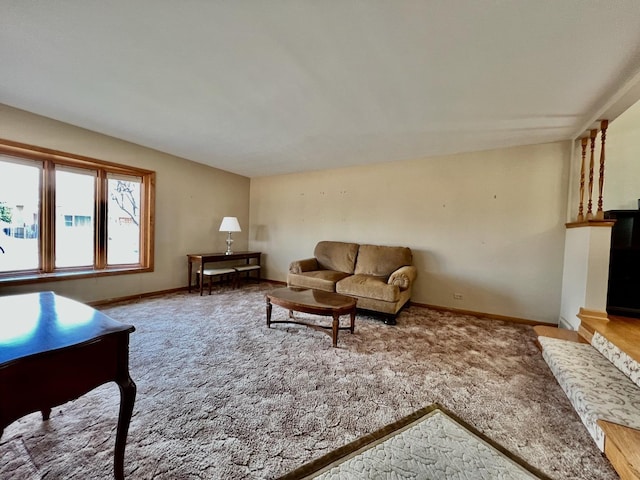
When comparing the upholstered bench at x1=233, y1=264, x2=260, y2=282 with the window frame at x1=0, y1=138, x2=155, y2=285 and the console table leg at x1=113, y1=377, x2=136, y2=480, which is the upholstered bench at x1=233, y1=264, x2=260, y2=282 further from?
the console table leg at x1=113, y1=377, x2=136, y2=480

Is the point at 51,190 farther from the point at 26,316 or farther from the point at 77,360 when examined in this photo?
the point at 77,360

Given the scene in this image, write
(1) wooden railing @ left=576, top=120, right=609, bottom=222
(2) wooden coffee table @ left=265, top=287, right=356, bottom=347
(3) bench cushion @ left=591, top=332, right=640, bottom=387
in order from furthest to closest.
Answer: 1. (1) wooden railing @ left=576, top=120, right=609, bottom=222
2. (2) wooden coffee table @ left=265, top=287, right=356, bottom=347
3. (3) bench cushion @ left=591, top=332, right=640, bottom=387

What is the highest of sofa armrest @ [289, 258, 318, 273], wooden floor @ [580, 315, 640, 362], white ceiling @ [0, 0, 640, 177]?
white ceiling @ [0, 0, 640, 177]

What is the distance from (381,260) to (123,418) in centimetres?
353

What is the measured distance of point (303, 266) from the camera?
14.4ft

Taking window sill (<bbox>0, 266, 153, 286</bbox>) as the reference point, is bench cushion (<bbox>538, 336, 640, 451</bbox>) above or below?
below

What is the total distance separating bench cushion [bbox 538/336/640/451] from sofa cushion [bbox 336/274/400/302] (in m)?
1.48

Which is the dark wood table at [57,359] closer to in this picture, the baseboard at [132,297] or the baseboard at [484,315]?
the baseboard at [132,297]

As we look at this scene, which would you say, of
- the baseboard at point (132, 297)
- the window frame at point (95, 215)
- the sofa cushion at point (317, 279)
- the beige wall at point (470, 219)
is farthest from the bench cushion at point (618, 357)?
the window frame at point (95, 215)

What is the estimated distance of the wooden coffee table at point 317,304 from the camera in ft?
8.52

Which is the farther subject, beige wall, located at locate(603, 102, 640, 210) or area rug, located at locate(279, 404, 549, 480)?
beige wall, located at locate(603, 102, 640, 210)

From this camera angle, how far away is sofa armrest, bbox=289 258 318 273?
4.27m

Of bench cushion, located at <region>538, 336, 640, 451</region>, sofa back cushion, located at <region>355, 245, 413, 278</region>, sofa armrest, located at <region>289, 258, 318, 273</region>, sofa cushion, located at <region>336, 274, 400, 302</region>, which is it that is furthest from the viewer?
sofa armrest, located at <region>289, 258, 318, 273</region>

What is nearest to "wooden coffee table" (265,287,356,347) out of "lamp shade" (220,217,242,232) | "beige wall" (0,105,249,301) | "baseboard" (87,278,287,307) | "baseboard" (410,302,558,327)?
"baseboard" (410,302,558,327)
